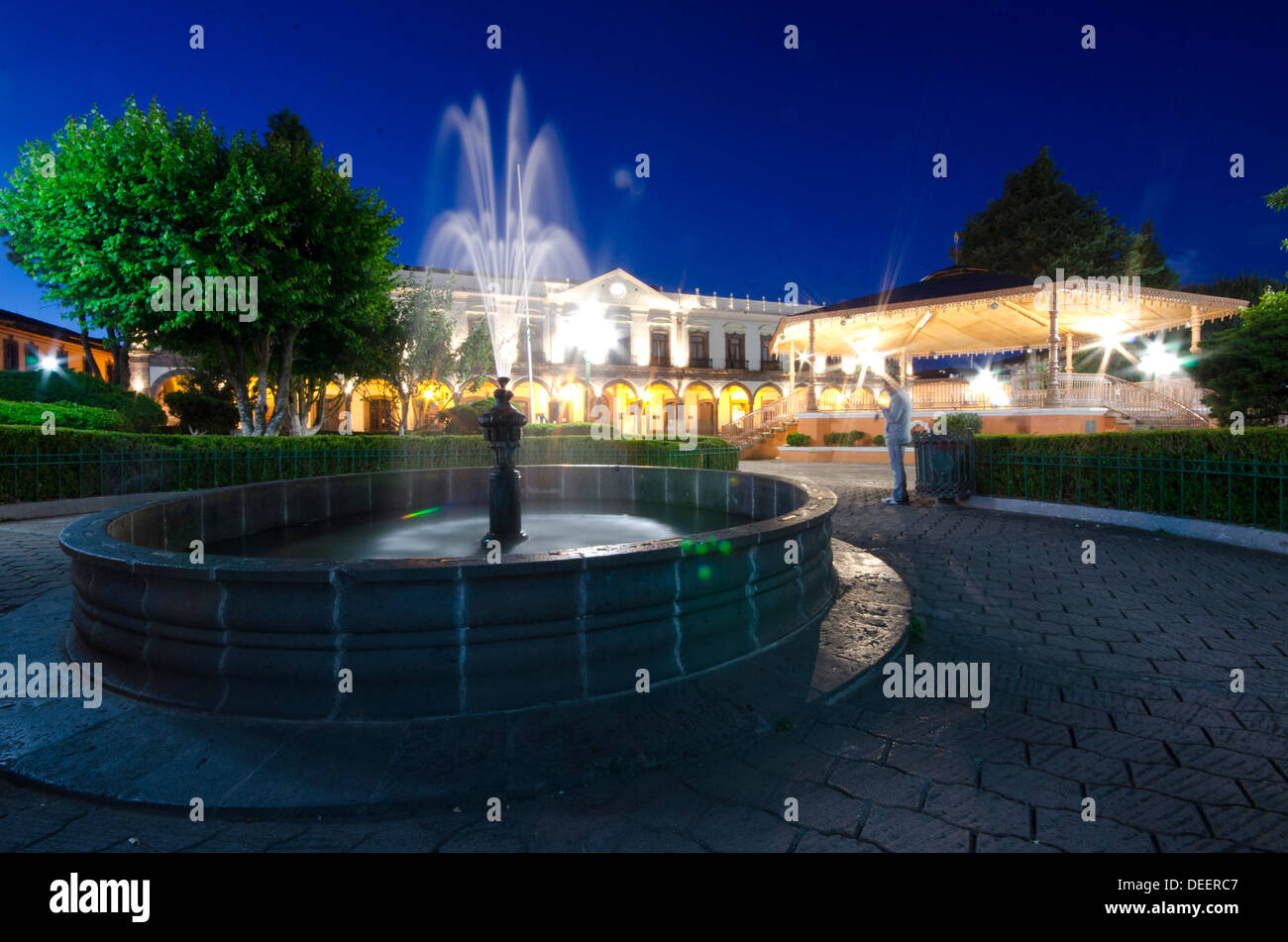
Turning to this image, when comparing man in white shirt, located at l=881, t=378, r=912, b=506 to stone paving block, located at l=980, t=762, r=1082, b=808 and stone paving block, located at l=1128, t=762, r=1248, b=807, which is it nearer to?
stone paving block, located at l=1128, t=762, r=1248, b=807

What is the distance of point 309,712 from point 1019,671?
152 inches

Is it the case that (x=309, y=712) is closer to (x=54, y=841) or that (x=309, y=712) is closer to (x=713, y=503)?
(x=54, y=841)

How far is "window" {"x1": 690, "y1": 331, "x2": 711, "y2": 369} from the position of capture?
4469 cm

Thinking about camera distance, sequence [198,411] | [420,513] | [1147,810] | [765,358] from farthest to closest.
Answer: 1. [765,358]
2. [198,411]
3. [420,513]
4. [1147,810]

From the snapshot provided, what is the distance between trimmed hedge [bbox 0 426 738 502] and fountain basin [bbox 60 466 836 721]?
9.71 metres

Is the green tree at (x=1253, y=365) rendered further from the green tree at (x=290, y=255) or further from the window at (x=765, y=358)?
the window at (x=765, y=358)

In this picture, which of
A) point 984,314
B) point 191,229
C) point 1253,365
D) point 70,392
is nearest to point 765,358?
point 984,314

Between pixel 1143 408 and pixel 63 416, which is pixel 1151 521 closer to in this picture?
pixel 1143 408

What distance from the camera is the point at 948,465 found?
10.5 metres

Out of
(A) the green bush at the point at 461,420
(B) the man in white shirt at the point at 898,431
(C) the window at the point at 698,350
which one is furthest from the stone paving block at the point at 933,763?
(C) the window at the point at 698,350

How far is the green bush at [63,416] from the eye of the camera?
41.3 ft

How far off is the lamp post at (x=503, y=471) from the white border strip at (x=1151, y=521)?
8058mm

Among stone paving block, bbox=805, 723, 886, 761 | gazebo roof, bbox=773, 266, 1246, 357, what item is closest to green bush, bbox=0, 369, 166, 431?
stone paving block, bbox=805, 723, 886, 761

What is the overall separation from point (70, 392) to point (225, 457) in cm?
901
